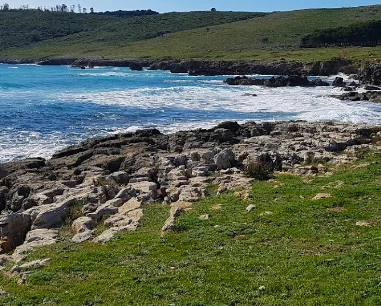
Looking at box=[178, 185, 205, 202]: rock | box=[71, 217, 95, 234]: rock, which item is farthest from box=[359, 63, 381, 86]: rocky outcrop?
box=[71, 217, 95, 234]: rock

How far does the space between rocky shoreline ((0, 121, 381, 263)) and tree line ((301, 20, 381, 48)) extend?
121 metres

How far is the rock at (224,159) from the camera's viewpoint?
27280mm

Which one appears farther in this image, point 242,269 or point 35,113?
point 35,113

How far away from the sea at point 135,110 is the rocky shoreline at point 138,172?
8350 millimetres

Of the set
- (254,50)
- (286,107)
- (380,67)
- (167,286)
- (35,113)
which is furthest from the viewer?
(254,50)

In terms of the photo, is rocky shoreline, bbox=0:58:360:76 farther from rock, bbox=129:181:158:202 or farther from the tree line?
rock, bbox=129:181:158:202

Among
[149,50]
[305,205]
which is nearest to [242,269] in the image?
[305,205]

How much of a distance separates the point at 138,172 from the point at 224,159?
467 centimetres

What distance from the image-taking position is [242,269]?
1445 centimetres

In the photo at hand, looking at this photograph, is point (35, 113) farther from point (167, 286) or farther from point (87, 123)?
point (167, 286)

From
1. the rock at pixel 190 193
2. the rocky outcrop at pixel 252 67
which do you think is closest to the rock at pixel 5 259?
the rock at pixel 190 193

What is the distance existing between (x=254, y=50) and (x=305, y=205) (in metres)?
150

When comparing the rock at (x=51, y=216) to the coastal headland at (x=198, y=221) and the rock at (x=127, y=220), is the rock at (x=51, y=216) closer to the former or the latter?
the coastal headland at (x=198, y=221)

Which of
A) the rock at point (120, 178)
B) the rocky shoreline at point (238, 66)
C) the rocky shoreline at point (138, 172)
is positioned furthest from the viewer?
the rocky shoreline at point (238, 66)
